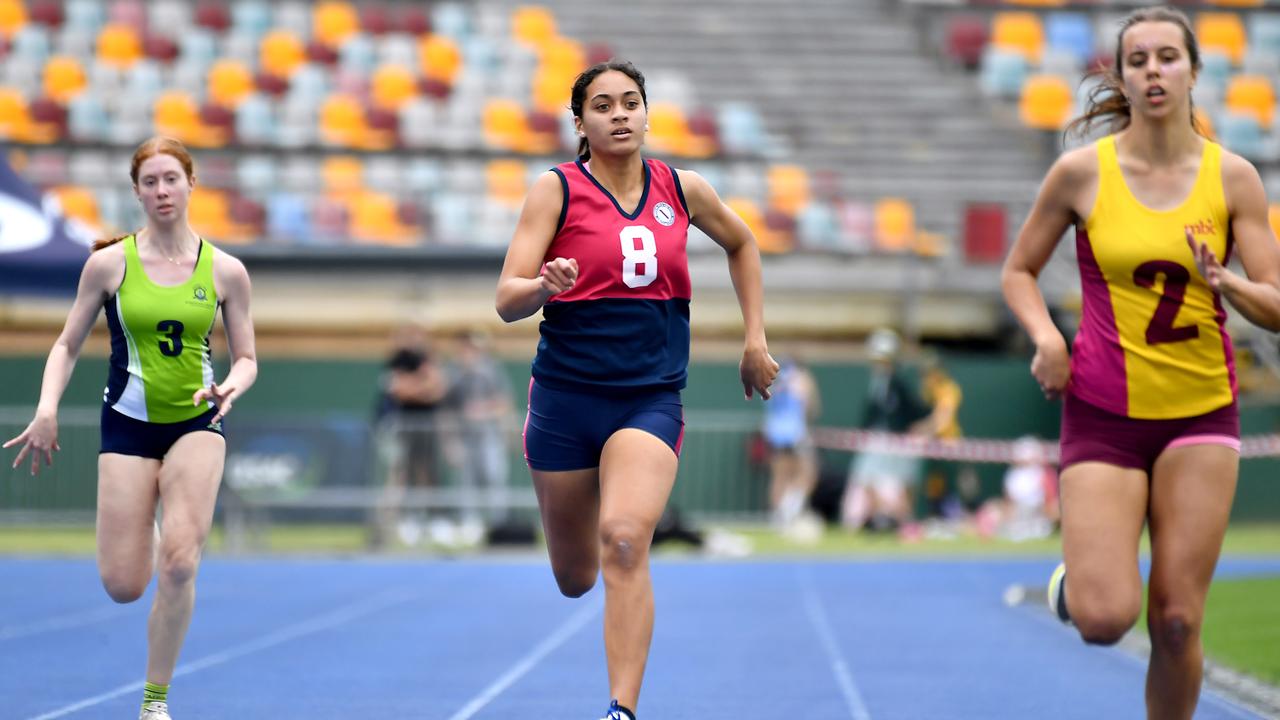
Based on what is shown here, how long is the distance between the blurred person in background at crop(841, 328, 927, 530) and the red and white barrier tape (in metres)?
0.10

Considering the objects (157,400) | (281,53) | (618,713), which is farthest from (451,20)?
(618,713)

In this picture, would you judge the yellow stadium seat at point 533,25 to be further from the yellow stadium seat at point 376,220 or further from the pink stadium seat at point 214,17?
the yellow stadium seat at point 376,220

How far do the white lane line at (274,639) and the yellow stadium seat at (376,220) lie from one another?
373 inches

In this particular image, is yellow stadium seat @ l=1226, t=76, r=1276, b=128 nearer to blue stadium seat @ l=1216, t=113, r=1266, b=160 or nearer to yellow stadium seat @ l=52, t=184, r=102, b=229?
blue stadium seat @ l=1216, t=113, r=1266, b=160

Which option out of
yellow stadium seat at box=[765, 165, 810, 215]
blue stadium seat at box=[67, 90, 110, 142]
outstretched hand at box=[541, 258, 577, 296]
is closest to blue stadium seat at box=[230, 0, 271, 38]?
blue stadium seat at box=[67, 90, 110, 142]

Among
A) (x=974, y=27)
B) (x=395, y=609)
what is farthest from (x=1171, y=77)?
(x=974, y=27)

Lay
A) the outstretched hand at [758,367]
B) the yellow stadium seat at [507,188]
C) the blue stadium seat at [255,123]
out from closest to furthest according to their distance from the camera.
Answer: the outstretched hand at [758,367], the yellow stadium seat at [507,188], the blue stadium seat at [255,123]

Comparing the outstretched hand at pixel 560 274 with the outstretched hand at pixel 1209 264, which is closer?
the outstretched hand at pixel 1209 264

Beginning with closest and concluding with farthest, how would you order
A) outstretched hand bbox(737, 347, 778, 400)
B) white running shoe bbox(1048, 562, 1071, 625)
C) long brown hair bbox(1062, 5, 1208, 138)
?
long brown hair bbox(1062, 5, 1208, 138) < white running shoe bbox(1048, 562, 1071, 625) < outstretched hand bbox(737, 347, 778, 400)

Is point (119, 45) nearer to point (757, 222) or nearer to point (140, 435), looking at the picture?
point (757, 222)

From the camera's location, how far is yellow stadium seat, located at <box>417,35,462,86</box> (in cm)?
2794

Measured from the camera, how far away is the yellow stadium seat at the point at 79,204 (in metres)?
22.6

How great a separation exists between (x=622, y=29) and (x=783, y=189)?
8075mm

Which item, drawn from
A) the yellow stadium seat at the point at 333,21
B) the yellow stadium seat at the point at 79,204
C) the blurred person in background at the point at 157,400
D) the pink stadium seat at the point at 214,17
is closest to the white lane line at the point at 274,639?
the blurred person in background at the point at 157,400
